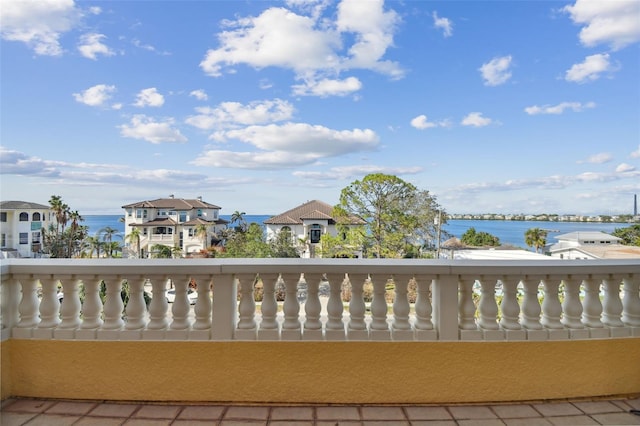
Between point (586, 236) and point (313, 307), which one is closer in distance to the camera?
point (313, 307)

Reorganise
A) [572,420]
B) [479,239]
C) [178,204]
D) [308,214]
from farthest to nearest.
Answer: [308,214], [178,204], [479,239], [572,420]

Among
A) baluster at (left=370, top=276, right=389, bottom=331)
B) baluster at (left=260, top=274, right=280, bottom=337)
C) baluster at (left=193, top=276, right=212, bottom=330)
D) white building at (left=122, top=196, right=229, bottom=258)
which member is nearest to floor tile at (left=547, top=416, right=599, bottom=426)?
baluster at (left=370, top=276, right=389, bottom=331)

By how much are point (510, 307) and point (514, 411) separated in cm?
54

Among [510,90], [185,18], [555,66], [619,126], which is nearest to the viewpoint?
[185,18]

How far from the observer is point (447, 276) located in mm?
1714

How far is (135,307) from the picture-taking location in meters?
1.76

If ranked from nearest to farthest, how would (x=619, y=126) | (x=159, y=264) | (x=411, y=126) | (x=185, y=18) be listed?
(x=159, y=264) → (x=185, y=18) → (x=619, y=126) → (x=411, y=126)

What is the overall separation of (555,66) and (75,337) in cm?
498

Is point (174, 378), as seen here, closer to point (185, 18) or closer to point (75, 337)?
point (75, 337)

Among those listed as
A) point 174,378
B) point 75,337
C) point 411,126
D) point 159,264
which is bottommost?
point 174,378

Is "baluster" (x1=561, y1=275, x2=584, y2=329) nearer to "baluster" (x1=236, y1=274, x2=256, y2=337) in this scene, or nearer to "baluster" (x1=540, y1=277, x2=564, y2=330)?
"baluster" (x1=540, y1=277, x2=564, y2=330)

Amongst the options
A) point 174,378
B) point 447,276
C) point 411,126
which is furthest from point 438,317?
point 411,126

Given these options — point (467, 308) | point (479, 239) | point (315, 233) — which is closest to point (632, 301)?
point (467, 308)

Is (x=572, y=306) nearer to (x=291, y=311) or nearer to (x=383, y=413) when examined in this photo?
(x=383, y=413)
